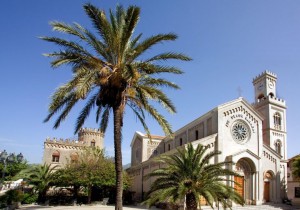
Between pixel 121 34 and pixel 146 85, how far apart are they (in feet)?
10.1

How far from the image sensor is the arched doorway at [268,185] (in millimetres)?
32281

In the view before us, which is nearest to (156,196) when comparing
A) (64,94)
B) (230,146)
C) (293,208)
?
(64,94)

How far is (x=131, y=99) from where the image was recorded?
16.0 metres

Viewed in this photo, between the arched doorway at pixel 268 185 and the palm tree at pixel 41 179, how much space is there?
23.9 m

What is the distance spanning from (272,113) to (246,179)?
1432 centimetres

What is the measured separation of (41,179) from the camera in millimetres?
34844

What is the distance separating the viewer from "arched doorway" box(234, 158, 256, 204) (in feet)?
102

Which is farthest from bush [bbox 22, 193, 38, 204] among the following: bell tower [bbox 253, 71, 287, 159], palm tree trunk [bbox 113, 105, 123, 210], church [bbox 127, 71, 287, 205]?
bell tower [bbox 253, 71, 287, 159]

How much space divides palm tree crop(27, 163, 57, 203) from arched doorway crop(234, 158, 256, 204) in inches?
825

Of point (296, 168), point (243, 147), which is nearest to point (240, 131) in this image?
point (243, 147)

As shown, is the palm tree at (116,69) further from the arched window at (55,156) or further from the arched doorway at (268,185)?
the arched window at (55,156)

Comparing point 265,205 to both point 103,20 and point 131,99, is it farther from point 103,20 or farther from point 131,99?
point 103,20

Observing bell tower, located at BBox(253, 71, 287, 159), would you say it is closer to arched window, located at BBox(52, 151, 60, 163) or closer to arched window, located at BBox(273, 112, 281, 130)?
arched window, located at BBox(273, 112, 281, 130)

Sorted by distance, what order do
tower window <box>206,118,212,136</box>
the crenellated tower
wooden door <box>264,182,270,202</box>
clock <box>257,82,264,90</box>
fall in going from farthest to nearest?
1. the crenellated tower
2. clock <box>257,82,264,90</box>
3. wooden door <box>264,182,270,202</box>
4. tower window <box>206,118,212,136</box>
